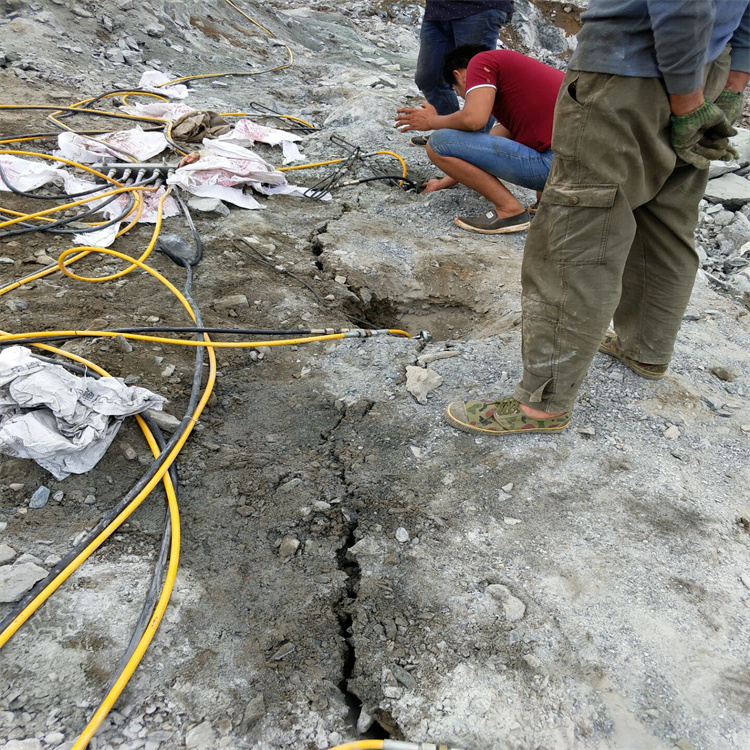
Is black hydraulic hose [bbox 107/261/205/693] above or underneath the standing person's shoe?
underneath

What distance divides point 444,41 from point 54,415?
13.8ft

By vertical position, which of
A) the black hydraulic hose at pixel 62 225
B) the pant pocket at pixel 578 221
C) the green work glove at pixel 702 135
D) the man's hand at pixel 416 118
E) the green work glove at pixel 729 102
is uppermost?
the green work glove at pixel 729 102

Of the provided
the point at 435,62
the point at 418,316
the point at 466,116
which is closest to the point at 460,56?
the point at 466,116

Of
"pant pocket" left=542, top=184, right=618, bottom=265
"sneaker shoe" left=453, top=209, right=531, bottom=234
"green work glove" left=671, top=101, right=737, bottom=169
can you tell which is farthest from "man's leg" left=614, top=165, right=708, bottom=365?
"sneaker shoe" left=453, top=209, right=531, bottom=234

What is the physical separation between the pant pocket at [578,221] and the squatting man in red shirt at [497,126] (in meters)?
1.89

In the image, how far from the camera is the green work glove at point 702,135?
165 centimetres

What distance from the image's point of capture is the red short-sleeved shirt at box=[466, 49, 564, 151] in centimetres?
324

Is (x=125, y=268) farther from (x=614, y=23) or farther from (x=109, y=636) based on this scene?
(x=614, y=23)

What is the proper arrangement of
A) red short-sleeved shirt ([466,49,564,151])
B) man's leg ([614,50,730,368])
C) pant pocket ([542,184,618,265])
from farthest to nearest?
red short-sleeved shirt ([466,49,564,151]) → man's leg ([614,50,730,368]) → pant pocket ([542,184,618,265])

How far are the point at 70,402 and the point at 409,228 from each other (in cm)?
284

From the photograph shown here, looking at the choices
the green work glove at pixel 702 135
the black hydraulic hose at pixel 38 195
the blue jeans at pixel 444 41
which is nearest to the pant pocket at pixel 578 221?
the green work glove at pixel 702 135

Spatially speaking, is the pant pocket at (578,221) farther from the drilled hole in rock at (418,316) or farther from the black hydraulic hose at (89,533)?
the black hydraulic hose at (89,533)

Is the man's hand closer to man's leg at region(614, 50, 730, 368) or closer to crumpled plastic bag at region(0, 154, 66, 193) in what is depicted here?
man's leg at region(614, 50, 730, 368)

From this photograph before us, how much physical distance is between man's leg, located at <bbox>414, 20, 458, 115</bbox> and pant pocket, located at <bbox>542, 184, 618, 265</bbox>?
10.3 ft
